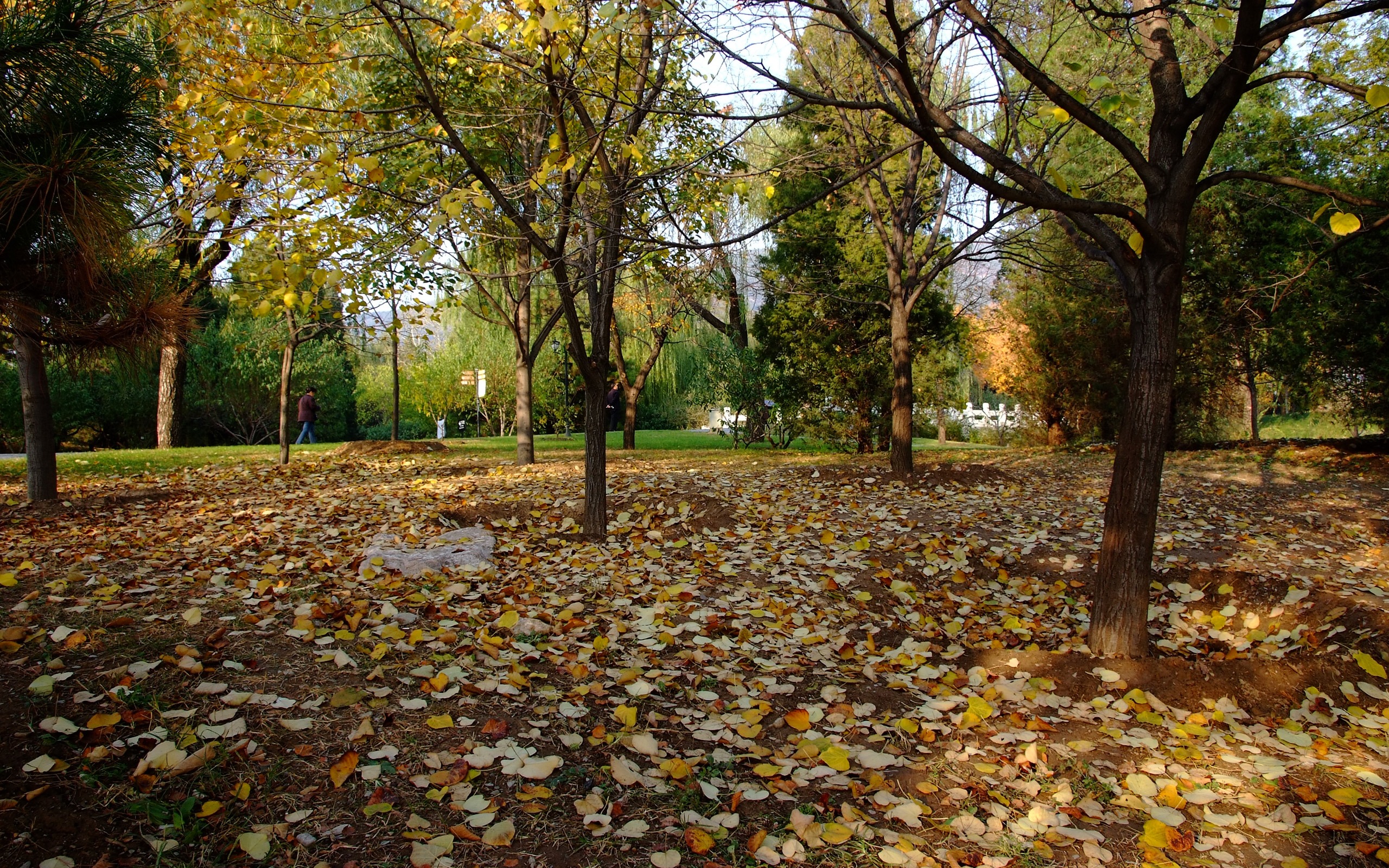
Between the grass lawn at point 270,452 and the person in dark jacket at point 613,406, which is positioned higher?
the person in dark jacket at point 613,406

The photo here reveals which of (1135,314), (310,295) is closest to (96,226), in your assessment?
(310,295)

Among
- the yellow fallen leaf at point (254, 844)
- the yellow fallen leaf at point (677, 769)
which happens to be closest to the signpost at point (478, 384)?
the yellow fallen leaf at point (677, 769)

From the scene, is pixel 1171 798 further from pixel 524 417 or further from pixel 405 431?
pixel 405 431

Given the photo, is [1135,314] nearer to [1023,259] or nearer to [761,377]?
[1023,259]

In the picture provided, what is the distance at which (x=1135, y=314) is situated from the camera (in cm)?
380

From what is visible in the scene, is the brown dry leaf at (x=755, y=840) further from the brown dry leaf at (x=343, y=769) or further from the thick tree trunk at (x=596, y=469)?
the thick tree trunk at (x=596, y=469)

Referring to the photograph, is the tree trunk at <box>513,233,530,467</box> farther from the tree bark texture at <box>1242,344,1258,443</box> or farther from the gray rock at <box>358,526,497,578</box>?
the tree bark texture at <box>1242,344,1258,443</box>

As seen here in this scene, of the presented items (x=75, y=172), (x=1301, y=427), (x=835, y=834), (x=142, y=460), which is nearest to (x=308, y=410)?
(x=142, y=460)

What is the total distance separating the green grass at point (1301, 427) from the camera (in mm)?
16516

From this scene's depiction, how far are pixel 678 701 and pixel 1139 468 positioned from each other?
A: 2513 millimetres

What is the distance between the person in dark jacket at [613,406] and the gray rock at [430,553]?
33.6 ft

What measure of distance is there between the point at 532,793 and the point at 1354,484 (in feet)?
32.7

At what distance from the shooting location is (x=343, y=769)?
102 inches

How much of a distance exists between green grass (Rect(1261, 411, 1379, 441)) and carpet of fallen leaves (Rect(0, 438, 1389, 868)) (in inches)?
529
